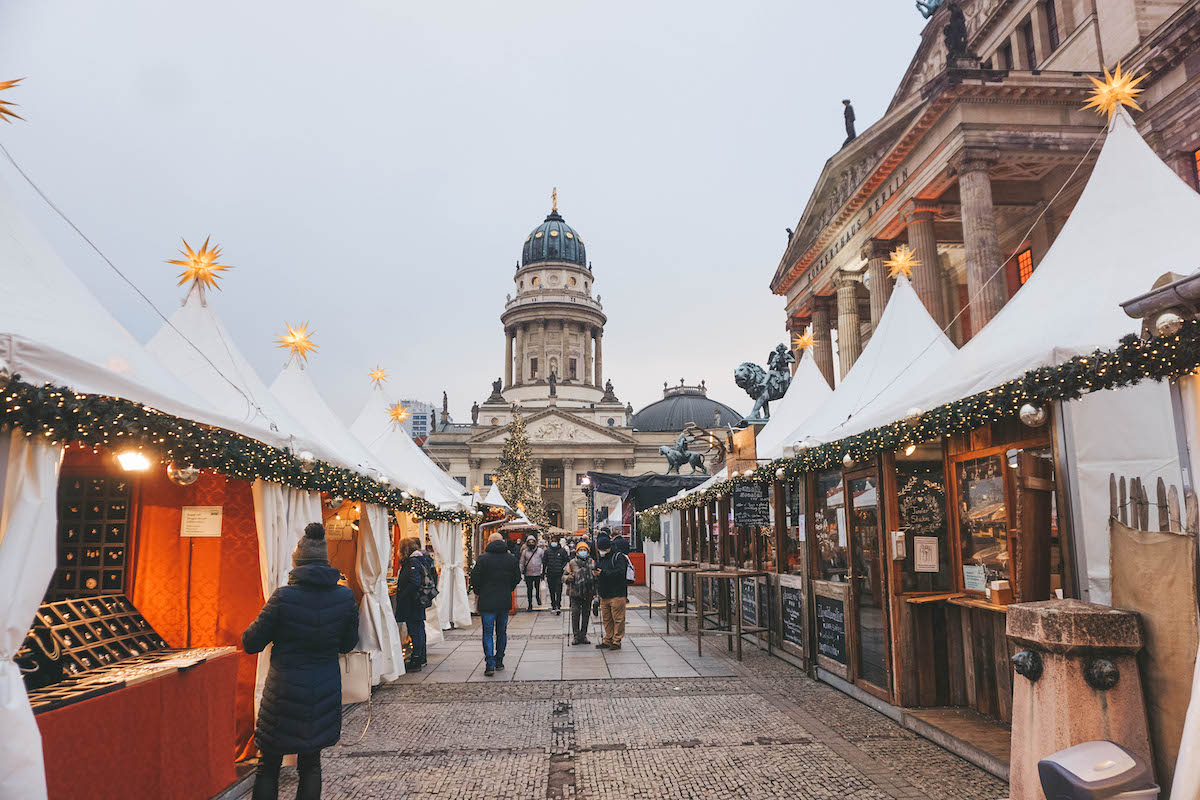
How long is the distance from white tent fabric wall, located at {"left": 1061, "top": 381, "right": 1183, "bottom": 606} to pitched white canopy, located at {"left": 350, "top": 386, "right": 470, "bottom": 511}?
10.5 m

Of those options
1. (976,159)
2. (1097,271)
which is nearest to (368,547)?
(1097,271)

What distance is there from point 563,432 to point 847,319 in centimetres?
5402

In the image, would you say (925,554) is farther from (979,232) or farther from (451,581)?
(979,232)

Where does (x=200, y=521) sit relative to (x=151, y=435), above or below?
below

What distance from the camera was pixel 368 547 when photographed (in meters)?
8.89

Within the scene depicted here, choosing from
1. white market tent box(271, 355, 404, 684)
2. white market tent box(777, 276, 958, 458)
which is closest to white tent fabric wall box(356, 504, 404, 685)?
white market tent box(271, 355, 404, 684)

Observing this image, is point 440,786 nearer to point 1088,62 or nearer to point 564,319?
point 1088,62

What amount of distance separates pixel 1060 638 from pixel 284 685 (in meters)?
4.47

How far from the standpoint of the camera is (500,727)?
7.19 metres

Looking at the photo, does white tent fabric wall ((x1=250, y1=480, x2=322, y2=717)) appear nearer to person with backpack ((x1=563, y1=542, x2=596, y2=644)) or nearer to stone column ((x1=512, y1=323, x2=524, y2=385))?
person with backpack ((x1=563, y1=542, x2=596, y2=644))

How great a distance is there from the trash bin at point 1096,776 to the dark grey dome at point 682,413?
81193 mm

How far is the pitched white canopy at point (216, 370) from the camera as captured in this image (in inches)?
282

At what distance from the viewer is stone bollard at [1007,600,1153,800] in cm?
402

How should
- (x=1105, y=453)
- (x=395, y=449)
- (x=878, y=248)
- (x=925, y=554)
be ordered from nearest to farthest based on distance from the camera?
(x=1105, y=453) → (x=925, y=554) → (x=395, y=449) → (x=878, y=248)
